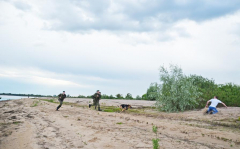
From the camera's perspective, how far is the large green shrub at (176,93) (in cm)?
2192

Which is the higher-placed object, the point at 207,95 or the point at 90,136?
the point at 207,95

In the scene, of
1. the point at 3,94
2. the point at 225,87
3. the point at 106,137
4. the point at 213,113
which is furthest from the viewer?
the point at 3,94

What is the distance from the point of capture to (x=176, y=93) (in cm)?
2211

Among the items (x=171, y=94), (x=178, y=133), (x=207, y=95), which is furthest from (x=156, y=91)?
(x=178, y=133)

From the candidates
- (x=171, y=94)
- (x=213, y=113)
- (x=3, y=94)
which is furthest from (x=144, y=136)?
(x=3, y=94)

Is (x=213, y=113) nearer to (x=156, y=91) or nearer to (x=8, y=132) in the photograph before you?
(x=156, y=91)

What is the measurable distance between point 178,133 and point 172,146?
109 inches

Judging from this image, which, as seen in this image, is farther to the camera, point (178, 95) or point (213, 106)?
point (178, 95)

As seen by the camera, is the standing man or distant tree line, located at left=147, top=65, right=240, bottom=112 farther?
distant tree line, located at left=147, top=65, right=240, bottom=112

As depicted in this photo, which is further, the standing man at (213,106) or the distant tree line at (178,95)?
the distant tree line at (178,95)

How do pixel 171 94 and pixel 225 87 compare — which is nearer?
pixel 171 94

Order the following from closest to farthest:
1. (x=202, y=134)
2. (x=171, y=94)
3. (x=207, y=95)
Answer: (x=202, y=134) → (x=171, y=94) → (x=207, y=95)

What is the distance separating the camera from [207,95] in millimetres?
24609

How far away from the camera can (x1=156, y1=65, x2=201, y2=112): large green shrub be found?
21.9 meters
